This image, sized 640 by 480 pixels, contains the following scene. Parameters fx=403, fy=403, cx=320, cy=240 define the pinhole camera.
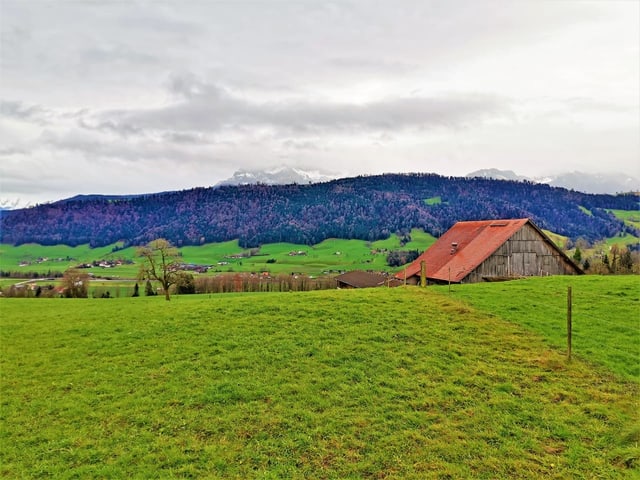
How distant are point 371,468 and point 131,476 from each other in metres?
5.08

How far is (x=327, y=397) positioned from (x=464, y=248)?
99.1 feet

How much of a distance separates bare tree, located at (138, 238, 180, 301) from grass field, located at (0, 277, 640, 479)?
19.4 metres

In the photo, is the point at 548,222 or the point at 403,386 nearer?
the point at 403,386

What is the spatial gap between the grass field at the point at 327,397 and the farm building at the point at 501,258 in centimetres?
1485

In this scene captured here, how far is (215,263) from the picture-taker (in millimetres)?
144750

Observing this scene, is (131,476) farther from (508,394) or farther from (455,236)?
(455,236)

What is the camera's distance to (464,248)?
38188mm

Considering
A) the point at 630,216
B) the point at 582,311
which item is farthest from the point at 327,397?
the point at 630,216

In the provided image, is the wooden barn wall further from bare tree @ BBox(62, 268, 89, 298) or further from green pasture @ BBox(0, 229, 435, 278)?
green pasture @ BBox(0, 229, 435, 278)

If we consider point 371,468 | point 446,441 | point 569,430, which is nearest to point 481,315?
point 569,430

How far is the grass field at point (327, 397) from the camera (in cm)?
888

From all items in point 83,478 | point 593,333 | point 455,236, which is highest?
point 455,236

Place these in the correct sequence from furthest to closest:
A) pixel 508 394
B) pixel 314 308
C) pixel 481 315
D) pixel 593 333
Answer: pixel 314 308, pixel 481 315, pixel 593 333, pixel 508 394

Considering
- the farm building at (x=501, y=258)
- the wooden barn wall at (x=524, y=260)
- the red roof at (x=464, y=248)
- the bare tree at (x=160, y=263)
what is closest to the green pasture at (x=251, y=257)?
the red roof at (x=464, y=248)
